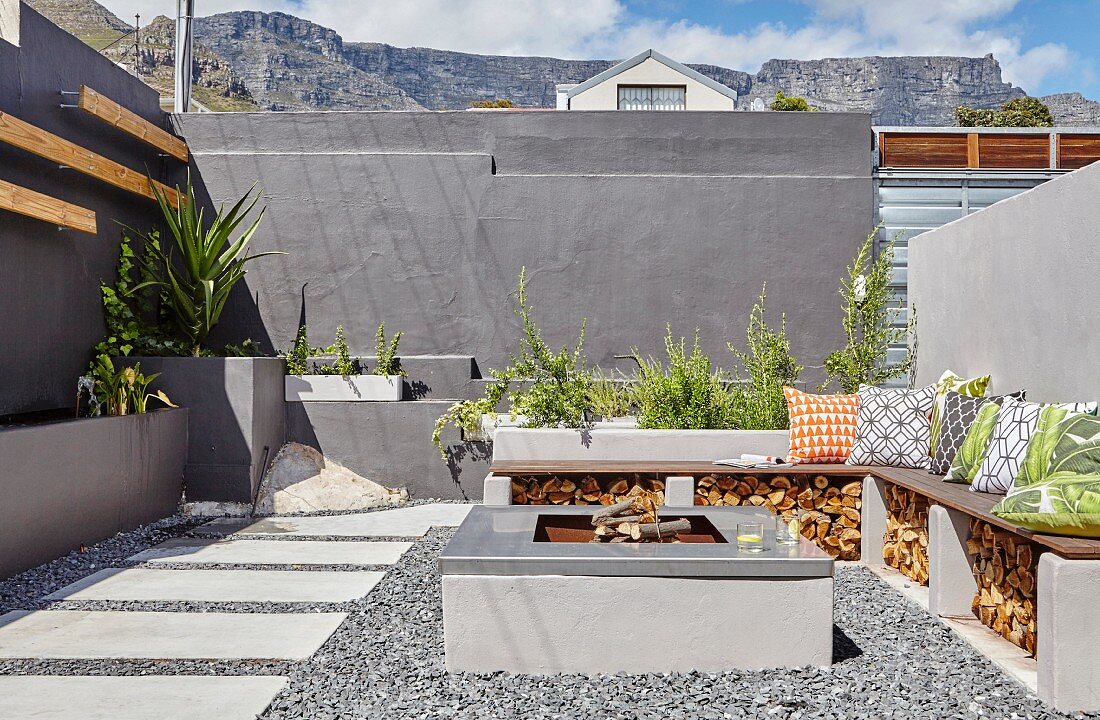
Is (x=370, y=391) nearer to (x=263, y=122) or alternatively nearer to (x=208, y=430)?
(x=208, y=430)

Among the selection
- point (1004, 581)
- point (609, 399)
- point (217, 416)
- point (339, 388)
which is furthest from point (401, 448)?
point (1004, 581)

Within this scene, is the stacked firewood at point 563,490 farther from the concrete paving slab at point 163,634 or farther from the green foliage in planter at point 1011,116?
the green foliage in planter at point 1011,116

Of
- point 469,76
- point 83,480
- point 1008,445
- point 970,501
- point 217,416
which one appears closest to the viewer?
point 970,501

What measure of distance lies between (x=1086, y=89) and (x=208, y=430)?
145 ft

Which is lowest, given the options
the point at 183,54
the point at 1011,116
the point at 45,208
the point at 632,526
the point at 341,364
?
the point at 632,526

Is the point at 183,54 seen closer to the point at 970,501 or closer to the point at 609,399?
the point at 609,399

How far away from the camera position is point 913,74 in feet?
181

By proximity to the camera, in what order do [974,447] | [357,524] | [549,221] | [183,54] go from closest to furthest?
[974,447] < [357,524] < [549,221] < [183,54]

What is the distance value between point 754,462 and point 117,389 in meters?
4.07

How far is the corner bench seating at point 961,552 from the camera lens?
2746 mm

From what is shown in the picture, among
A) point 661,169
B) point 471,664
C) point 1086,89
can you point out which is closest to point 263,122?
point 661,169

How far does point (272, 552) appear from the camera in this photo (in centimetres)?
529

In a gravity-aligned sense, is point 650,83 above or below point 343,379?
above

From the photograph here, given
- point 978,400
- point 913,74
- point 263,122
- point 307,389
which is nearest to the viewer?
point 978,400
